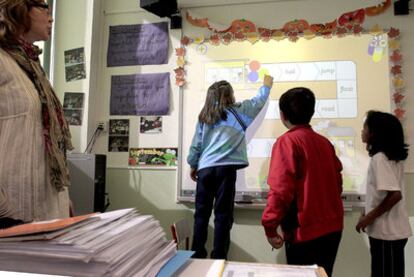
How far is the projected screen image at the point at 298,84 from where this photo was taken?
2.54 m

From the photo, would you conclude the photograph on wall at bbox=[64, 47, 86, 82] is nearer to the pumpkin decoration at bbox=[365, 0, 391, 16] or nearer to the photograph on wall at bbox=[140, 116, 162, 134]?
the photograph on wall at bbox=[140, 116, 162, 134]

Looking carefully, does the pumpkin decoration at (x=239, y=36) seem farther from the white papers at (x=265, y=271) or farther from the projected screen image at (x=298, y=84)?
the white papers at (x=265, y=271)

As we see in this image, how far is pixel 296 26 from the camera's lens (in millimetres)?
2674

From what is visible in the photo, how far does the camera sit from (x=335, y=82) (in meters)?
2.59

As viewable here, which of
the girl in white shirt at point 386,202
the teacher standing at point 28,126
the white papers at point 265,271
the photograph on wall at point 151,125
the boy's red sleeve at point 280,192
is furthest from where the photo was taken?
the photograph on wall at point 151,125

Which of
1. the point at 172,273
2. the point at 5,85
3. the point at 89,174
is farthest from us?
the point at 89,174

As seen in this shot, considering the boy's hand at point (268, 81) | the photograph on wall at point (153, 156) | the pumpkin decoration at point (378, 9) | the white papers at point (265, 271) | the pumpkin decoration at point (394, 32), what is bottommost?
the white papers at point (265, 271)

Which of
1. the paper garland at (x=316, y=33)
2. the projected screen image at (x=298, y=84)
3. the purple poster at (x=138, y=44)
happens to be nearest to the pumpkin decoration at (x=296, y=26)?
the paper garland at (x=316, y=33)

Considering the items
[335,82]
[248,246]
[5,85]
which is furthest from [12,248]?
[335,82]

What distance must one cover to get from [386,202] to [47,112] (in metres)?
1.70

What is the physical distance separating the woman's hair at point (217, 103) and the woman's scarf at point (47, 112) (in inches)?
57.3

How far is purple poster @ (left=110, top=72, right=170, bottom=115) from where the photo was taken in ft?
9.44

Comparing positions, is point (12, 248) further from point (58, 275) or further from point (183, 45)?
point (183, 45)

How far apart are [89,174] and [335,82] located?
192 centimetres
